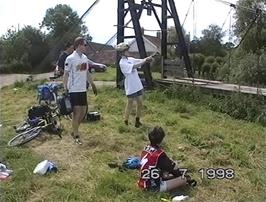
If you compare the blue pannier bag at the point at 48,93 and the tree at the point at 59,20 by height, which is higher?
the tree at the point at 59,20

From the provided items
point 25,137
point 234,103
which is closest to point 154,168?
point 25,137

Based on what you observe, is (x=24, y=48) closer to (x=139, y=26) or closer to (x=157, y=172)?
(x=139, y=26)

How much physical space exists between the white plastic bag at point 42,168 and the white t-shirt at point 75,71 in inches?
64.3

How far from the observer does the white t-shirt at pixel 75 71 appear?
688cm

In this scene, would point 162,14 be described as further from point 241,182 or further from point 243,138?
point 241,182

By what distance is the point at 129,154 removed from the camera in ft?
20.8

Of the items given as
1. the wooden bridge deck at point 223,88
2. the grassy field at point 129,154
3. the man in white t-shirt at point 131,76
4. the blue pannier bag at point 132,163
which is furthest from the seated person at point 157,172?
the wooden bridge deck at point 223,88

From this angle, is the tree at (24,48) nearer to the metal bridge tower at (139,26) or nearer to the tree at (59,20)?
the tree at (59,20)

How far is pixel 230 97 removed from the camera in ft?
31.7

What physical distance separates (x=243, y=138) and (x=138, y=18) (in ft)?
23.0

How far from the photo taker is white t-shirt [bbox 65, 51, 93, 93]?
6875 mm

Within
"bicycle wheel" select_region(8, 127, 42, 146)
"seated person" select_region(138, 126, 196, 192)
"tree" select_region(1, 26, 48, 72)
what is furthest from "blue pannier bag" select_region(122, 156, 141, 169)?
"tree" select_region(1, 26, 48, 72)

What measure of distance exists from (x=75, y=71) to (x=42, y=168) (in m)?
1.92

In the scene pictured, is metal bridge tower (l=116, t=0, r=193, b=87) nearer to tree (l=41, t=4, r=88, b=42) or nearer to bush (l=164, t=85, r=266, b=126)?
bush (l=164, t=85, r=266, b=126)
